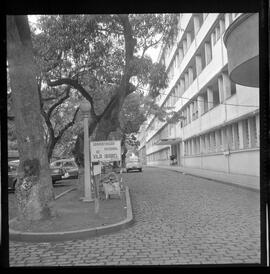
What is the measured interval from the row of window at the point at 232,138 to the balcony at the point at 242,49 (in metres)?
7.54

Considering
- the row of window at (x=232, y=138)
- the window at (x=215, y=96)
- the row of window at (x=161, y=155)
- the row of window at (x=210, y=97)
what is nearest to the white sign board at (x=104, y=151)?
the row of window at (x=232, y=138)

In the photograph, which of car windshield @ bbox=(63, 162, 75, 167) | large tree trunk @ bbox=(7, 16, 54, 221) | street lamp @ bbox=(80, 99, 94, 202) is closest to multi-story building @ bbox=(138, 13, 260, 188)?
street lamp @ bbox=(80, 99, 94, 202)

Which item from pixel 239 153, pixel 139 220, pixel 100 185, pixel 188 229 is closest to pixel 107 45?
pixel 100 185

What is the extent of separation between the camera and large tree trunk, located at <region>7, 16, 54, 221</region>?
7.48m

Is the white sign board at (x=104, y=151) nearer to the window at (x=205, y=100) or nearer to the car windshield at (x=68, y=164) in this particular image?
the car windshield at (x=68, y=164)

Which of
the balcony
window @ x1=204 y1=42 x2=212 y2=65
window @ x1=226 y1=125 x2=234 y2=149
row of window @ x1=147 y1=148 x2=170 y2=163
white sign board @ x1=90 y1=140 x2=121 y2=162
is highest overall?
window @ x1=204 y1=42 x2=212 y2=65

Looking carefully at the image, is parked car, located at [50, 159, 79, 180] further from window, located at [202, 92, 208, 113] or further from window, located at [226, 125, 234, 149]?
window, located at [202, 92, 208, 113]

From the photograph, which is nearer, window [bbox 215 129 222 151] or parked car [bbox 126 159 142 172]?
window [bbox 215 129 222 151]

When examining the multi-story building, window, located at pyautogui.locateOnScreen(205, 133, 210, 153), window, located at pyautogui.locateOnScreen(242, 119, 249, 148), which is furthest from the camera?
window, located at pyautogui.locateOnScreen(205, 133, 210, 153)

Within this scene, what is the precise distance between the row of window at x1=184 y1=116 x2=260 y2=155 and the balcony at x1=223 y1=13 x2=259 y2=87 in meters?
7.54

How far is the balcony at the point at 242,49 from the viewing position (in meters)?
7.60

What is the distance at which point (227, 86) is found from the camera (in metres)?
21.2

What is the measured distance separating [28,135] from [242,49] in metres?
4.95

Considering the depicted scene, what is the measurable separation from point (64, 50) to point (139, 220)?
600cm
